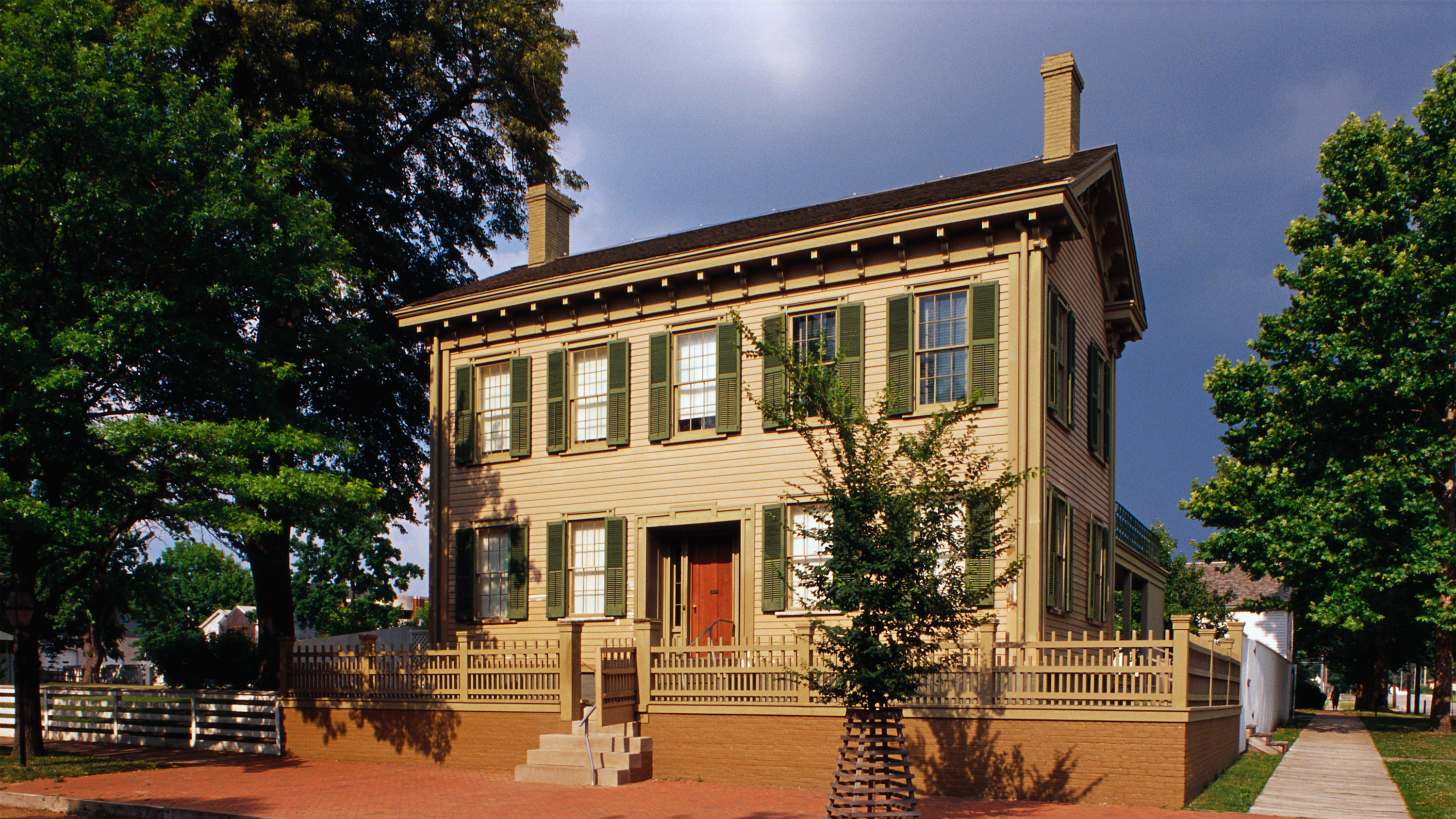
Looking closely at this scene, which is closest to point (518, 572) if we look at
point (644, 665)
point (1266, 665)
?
point (644, 665)

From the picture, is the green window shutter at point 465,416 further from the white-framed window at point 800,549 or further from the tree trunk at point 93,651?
the tree trunk at point 93,651

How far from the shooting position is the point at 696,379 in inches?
740

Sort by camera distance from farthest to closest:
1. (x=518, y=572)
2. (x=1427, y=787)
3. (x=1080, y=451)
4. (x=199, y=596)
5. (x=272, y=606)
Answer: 1. (x=199, y=596)
2. (x=272, y=606)
3. (x=518, y=572)
4. (x=1080, y=451)
5. (x=1427, y=787)

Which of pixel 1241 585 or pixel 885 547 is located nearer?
pixel 885 547

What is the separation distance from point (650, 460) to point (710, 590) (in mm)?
2345

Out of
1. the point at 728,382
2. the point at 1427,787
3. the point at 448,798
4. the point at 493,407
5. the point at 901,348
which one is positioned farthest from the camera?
the point at 493,407

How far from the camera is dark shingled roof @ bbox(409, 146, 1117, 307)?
17.2 metres

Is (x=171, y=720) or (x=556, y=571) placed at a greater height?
(x=556, y=571)

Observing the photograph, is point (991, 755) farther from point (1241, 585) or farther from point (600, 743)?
point (1241, 585)

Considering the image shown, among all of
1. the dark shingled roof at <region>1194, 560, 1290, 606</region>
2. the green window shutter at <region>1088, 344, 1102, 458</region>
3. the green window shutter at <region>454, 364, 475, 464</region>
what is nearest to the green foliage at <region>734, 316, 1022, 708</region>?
the green window shutter at <region>1088, 344, 1102, 458</region>

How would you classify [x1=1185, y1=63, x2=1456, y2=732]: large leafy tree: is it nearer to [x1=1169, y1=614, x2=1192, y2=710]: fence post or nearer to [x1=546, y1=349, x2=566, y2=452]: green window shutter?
[x1=1169, y1=614, x2=1192, y2=710]: fence post

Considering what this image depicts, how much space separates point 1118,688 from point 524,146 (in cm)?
1984

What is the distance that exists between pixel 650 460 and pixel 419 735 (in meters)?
5.62

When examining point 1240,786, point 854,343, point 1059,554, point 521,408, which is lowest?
point 1240,786
